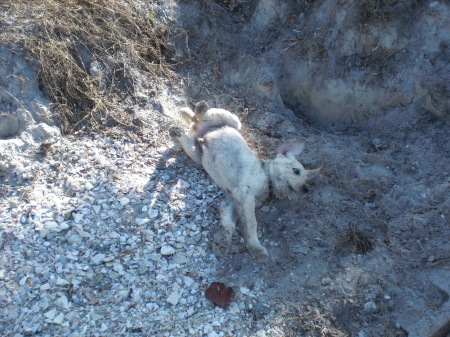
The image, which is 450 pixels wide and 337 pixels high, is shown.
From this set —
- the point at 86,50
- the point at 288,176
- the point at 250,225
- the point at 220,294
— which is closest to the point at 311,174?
the point at 288,176

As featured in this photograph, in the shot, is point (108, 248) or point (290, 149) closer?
point (108, 248)

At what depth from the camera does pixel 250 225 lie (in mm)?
3941

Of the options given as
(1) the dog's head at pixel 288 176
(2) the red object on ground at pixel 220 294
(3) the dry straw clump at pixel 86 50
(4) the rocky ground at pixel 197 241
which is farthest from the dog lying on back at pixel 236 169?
(3) the dry straw clump at pixel 86 50

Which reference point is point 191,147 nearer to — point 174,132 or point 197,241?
point 174,132

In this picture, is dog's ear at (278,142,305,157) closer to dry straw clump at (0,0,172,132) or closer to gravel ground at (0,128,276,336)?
gravel ground at (0,128,276,336)

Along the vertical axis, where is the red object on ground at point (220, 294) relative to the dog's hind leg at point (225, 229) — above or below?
below

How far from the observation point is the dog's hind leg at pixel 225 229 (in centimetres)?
385

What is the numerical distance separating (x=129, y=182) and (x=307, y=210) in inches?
74.7

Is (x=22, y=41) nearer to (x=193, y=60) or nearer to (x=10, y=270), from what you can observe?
(x=193, y=60)

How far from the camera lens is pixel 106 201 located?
404 centimetres

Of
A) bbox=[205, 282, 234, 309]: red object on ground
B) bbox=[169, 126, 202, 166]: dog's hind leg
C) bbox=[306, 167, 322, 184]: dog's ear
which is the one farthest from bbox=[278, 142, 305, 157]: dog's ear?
bbox=[205, 282, 234, 309]: red object on ground

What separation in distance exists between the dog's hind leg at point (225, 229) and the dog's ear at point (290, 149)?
94 cm

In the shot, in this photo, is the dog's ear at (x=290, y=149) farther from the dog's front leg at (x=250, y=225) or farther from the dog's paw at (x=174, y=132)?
the dog's paw at (x=174, y=132)

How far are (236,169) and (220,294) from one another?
1.30 meters
